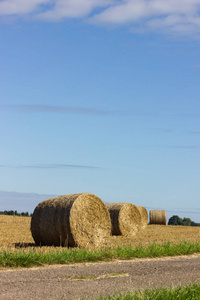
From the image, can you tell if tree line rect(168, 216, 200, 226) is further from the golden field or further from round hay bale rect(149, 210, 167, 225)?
the golden field

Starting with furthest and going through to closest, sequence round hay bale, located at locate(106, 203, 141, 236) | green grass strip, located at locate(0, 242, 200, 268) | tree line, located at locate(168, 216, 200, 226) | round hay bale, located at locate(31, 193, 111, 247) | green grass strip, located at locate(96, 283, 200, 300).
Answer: tree line, located at locate(168, 216, 200, 226)
round hay bale, located at locate(106, 203, 141, 236)
round hay bale, located at locate(31, 193, 111, 247)
green grass strip, located at locate(0, 242, 200, 268)
green grass strip, located at locate(96, 283, 200, 300)

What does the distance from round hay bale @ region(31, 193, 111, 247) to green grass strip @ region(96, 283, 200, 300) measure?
798cm

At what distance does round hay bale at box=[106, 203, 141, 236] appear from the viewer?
71.9 feet

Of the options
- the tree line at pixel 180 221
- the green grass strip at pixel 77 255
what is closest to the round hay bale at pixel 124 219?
the green grass strip at pixel 77 255

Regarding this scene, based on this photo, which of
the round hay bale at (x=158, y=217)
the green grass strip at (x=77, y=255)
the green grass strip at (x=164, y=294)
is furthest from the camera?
the round hay bale at (x=158, y=217)

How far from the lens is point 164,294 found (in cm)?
676

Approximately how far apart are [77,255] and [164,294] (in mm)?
4813

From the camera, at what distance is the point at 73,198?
51.0ft

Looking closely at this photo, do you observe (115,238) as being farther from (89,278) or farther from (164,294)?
(164,294)

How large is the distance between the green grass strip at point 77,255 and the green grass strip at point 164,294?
405cm

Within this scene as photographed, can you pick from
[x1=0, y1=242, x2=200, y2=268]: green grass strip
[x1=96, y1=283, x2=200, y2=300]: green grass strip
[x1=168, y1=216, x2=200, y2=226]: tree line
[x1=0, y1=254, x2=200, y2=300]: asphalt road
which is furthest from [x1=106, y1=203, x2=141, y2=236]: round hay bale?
[x1=168, y1=216, x2=200, y2=226]: tree line

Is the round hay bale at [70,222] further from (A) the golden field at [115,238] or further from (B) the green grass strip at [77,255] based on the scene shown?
(B) the green grass strip at [77,255]

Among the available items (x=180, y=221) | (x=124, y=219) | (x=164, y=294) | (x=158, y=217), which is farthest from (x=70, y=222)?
(x=180, y=221)

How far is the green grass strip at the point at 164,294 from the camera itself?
6.49 m
